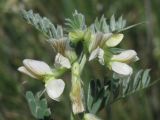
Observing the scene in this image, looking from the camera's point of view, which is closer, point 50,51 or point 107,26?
point 107,26

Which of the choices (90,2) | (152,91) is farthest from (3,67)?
(152,91)

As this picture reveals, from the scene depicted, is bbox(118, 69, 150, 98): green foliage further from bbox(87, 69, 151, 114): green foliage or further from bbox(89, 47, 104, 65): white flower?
bbox(89, 47, 104, 65): white flower

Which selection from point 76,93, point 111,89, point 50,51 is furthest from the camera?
point 50,51

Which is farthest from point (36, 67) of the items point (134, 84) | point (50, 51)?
point (50, 51)

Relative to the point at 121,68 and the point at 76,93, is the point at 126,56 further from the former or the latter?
the point at 76,93

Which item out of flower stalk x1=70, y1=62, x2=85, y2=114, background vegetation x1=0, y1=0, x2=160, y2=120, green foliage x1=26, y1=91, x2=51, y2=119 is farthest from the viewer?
background vegetation x1=0, y1=0, x2=160, y2=120

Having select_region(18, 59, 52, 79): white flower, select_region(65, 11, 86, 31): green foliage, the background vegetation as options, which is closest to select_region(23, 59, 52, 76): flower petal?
select_region(18, 59, 52, 79): white flower
